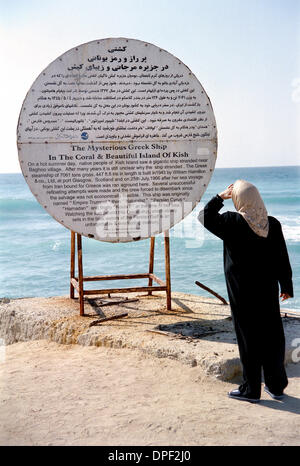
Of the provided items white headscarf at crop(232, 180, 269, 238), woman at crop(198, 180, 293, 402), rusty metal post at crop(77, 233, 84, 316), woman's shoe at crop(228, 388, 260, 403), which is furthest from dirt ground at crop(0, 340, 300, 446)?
white headscarf at crop(232, 180, 269, 238)

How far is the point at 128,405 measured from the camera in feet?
12.4

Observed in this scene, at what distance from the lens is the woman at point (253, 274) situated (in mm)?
3609

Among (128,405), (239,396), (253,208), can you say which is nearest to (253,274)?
(253,208)

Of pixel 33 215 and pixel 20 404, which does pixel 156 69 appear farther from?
pixel 33 215

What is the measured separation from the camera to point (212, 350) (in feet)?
14.7

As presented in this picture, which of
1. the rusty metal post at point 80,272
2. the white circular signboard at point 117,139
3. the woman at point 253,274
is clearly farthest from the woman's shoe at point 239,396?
the rusty metal post at point 80,272

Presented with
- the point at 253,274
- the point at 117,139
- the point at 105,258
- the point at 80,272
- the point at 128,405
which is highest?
the point at 117,139

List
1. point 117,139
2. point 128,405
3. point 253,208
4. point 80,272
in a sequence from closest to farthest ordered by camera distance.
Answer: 1. point 253,208
2. point 128,405
3. point 117,139
4. point 80,272

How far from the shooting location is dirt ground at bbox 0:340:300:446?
3338 mm

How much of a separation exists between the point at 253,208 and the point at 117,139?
188cm

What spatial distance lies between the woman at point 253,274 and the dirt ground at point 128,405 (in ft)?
1.10

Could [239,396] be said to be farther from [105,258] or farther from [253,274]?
[105,258]
